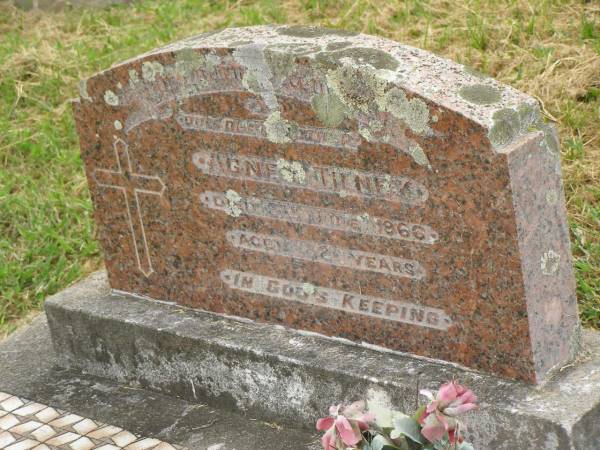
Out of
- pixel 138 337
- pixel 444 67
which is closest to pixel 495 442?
pixel 444 67

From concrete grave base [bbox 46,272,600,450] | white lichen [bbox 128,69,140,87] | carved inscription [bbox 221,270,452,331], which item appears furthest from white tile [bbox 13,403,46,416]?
white lichen [bbox 128,69,140,87]

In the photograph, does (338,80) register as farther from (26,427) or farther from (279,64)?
(26,427)

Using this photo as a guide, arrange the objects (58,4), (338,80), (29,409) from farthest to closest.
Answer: (58,4)
(29,409)
(338,80)

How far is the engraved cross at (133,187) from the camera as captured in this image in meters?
3.63

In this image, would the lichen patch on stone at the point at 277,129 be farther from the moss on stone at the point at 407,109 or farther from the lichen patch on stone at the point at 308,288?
the lichen patch on stone at the point at 308,288

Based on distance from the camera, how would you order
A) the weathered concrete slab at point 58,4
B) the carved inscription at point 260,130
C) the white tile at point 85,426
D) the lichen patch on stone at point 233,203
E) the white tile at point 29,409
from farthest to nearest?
1. the weathered concrete slab at point 58,4
2. the white tile at point 29,409
3. the white tile at point 85,426
4. the lichen patch on stone at point 233,203
5. the carved inscription at point 260,130

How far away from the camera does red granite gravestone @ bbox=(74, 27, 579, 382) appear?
291 centimetres

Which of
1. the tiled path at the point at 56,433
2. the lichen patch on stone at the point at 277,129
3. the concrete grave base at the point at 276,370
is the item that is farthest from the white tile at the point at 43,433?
the lichen patch on stone at the point at 277,129

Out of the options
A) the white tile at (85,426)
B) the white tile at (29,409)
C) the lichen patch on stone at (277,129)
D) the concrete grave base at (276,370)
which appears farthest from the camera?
the white tile at (29,409)

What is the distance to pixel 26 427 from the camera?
361cm

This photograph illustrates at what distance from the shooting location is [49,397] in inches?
149

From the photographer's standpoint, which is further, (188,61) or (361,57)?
(188,61)

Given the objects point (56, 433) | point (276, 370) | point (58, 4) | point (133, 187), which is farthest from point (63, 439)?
point (58, 4)

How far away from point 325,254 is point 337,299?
0.46ft
